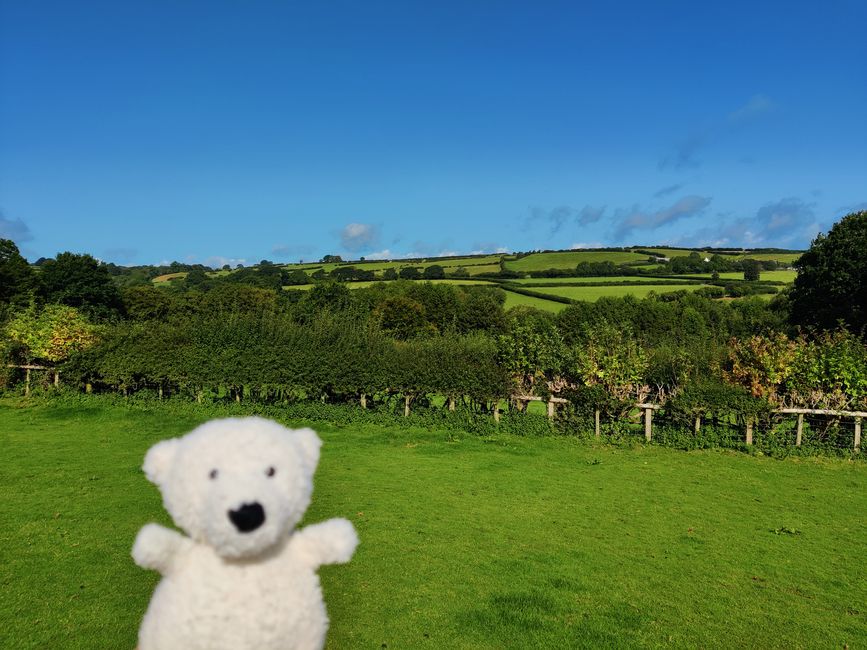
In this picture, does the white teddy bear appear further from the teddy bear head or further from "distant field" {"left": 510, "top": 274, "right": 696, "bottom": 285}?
"distant field" {"left": 510, "top": 274, "right": 696, "bottom": 285}

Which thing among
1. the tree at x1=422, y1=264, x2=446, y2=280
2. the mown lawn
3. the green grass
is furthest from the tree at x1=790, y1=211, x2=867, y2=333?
the tree at x1=422, y1=264, x2=446, y2=280

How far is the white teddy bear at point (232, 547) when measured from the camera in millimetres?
2859

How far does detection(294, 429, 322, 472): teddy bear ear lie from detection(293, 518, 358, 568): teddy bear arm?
357 mm

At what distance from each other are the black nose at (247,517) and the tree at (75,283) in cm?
4731

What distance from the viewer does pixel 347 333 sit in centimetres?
1927

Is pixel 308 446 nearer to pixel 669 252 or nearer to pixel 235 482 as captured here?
pixel 235 482

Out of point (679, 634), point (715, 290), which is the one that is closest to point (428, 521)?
point (679, 634)

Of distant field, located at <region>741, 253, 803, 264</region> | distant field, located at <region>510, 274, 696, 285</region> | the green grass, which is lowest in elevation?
the green grass

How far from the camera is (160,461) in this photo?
10.2 ft

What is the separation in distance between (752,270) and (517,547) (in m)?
69.0

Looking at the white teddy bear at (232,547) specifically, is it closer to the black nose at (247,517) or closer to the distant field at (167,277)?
the black nose at (247,517)

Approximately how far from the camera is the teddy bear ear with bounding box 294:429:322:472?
10.5 ft

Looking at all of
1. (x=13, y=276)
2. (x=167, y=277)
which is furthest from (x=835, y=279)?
(x=167, y=277)

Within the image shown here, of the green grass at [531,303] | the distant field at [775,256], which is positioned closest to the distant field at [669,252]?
the distant field at [775,256]
